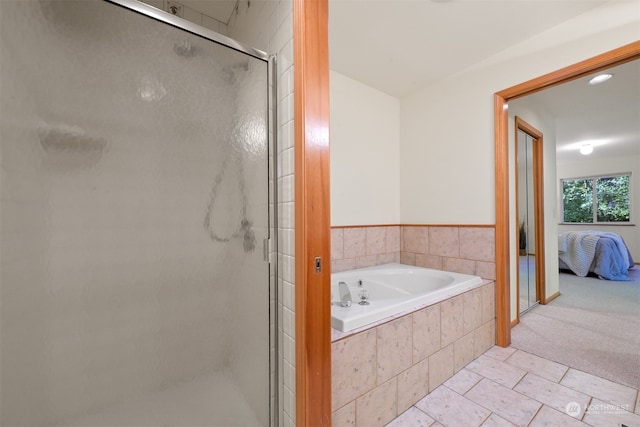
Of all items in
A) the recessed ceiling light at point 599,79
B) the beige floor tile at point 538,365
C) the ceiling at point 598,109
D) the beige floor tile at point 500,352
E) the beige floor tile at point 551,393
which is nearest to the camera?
the beige floor tile at point 551,393

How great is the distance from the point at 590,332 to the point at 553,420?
153 cm

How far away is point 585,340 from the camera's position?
7.00 ft

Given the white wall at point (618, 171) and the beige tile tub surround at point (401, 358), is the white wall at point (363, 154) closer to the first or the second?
the beige tile tub surround at point (401, 358)

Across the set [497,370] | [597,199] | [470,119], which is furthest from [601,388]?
[597,199]

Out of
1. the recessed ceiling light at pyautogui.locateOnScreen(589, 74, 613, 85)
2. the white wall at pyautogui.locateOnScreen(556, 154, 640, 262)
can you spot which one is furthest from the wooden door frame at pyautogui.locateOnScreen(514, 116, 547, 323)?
the white wall at pyautogui.locateOnScreen(556, 154, 640, 262)

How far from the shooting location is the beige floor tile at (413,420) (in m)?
1.31

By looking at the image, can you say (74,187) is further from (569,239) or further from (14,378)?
(569,239)

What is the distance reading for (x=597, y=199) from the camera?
18.1ft

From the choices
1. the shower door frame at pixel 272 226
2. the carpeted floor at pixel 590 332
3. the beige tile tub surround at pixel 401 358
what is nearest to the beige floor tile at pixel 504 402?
the beige tile tub surround at pixel 401 358

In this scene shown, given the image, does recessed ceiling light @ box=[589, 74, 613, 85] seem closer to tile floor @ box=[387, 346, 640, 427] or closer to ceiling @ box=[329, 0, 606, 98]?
ceiling @ box=[329, 0, 606, 98]

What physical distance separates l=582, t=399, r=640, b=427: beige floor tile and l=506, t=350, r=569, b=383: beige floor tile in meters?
0.23

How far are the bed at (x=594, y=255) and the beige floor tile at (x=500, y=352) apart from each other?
3.36 meters

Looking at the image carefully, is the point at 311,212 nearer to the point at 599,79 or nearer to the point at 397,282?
the point at 397,282

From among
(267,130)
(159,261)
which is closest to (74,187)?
(159,261)
